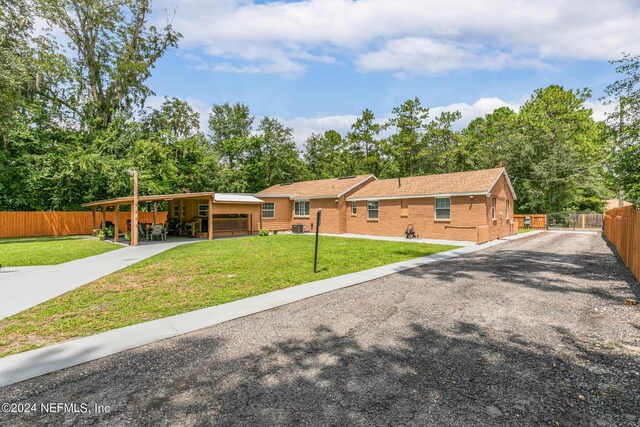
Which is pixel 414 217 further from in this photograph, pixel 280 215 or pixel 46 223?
pixel 46 223

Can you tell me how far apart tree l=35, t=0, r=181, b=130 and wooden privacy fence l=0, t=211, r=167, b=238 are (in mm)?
7978

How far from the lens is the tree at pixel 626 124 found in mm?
8781

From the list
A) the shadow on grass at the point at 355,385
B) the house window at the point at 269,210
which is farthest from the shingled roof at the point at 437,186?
the shadow on grass at the point at 355,385

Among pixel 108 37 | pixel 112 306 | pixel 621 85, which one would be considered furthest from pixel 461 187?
pixel 108 37

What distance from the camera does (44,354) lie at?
406cm

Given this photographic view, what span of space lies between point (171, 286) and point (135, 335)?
10.3 ft

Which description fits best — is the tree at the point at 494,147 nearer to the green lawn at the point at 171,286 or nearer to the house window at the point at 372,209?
the house window at the point at 372,209

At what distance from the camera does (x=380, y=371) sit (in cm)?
362

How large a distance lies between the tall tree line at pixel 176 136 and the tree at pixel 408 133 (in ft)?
0.50

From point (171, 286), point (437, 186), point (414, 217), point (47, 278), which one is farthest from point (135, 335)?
point (437, 186)

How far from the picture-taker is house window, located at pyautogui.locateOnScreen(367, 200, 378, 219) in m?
22.8

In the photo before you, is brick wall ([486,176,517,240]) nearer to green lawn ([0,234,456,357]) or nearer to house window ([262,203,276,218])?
green lawn ([0,234,456,357])

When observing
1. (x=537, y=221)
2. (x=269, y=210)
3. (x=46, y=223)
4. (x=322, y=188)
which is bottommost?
(x=537, y=221)

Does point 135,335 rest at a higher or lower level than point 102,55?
lower
